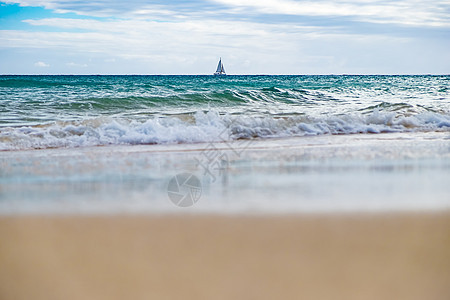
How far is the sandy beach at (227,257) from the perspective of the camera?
7.00 feet

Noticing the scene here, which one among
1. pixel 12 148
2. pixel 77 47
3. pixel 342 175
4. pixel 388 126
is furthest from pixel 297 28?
pixel 342 175

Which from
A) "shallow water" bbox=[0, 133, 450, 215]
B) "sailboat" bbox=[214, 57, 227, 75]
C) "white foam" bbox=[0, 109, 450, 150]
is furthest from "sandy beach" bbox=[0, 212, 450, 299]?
"sailboat" bbox=[214, 57, 227, 75]

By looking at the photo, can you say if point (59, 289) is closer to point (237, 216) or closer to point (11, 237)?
point (11, 237)

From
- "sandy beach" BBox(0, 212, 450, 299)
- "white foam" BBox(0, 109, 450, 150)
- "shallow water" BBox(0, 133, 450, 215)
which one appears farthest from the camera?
"white foam" BBox(0, 109, 450, 150)

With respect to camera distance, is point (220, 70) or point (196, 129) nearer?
point (196, 129)

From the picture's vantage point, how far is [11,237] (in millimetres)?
2686

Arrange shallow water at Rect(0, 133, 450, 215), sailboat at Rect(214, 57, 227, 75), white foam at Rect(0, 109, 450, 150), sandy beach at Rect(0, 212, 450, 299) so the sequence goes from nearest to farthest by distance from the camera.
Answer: sandy beach at Rect(0, 212, 450, 299) → shallow water at Rect(0, 133, 450, 215) → white foam at Rect(0, 109, 450, 150) → sailboat at Rect(214, 57, 227, 75)

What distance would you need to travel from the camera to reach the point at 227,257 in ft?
7.73

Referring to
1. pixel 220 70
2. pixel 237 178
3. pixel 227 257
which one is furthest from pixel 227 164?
pixel 220 70

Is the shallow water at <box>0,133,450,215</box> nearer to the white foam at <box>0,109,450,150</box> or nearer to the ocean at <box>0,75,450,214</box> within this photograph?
the ocean at <box>0,75,450,214</box>

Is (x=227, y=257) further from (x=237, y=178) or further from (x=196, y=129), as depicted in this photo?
(x=196, y=129)

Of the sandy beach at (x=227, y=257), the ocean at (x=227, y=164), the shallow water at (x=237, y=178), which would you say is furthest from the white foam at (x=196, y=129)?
the sandy beach at (x=227, y=257)

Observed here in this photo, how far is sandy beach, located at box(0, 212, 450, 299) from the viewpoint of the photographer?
213cm

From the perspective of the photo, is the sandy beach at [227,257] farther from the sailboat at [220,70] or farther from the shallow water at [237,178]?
the sailboat at [220,70]
